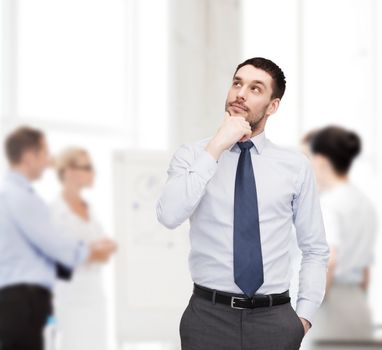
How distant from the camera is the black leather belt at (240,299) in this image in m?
0.53

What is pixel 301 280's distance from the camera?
547mm

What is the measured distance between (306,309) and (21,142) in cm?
216

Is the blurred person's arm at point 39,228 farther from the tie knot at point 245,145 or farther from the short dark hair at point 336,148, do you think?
the tie knot at point 245,145

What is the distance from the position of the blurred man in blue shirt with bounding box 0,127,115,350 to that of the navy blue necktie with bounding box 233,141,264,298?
78.7 inches

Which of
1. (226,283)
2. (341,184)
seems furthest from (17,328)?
(226,283)

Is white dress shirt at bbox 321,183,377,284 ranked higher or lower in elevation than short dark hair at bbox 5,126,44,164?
lower

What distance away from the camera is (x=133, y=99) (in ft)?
13.7

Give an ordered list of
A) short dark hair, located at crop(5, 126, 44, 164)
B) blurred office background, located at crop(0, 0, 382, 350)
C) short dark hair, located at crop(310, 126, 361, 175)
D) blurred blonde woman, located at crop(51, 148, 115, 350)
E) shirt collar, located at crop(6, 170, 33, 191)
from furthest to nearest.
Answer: blurred blonde woman, located at crop(51, 148, 115, 350), blurred office background, located at crop(0, 0, 382, 350), short dark hair, located at crop(5, 126, 44, 164), shirt collar, located at crop(6, 170, 33, 191), short dark hair, located at crop(310, 126, 361, 175)

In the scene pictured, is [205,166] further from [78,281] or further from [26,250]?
[78,281]

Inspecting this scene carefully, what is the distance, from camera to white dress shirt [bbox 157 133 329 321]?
512mm

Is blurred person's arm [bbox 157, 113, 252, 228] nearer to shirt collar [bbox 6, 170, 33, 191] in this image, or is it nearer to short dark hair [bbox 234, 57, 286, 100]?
short dark hair [bbox 234, 57, 286, 100]

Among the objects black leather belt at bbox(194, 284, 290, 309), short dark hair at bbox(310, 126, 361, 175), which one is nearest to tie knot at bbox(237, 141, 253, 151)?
black leather belt at bbox(194, 284, 290, 309)

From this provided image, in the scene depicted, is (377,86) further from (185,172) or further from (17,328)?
(185,172)

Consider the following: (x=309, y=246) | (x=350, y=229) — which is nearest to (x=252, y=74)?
(x=309, y=246)
